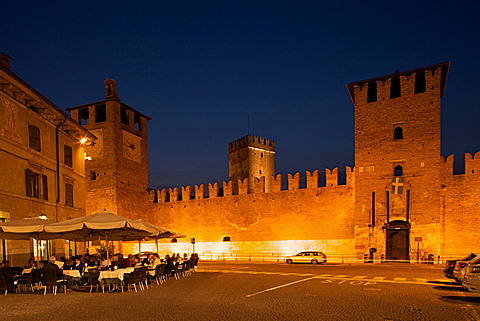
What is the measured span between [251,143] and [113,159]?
2234cm

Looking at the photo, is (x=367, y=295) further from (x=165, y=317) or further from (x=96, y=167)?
(x=96, y=167)

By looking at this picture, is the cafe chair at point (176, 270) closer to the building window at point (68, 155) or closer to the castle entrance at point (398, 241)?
the building window at point (68, 155)

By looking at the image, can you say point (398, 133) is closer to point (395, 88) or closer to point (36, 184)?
point (395, 88)

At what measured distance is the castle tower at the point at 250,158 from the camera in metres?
49.7

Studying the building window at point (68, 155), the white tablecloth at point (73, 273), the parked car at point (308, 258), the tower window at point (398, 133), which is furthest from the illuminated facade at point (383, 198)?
the white tablecloth at point (73, 273)

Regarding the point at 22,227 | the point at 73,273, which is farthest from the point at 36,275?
the point at 22,227

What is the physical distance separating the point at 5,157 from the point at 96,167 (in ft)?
61.6

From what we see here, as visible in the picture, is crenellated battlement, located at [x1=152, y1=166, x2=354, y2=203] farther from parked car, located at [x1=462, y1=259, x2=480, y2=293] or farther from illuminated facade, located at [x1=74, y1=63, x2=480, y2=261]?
parked car, located at [x1=462, y1=259, x2=480, y2=293]

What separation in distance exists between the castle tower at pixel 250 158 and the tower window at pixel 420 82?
89.7 ft

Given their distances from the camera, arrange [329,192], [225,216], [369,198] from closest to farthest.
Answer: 1. [369,198]
2. [329,192]
3. [225,216]

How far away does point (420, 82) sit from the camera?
23.5 m

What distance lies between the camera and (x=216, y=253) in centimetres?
2888

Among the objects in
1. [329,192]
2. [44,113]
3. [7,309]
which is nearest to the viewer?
[7,309]

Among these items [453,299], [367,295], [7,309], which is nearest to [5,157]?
[7,309]
